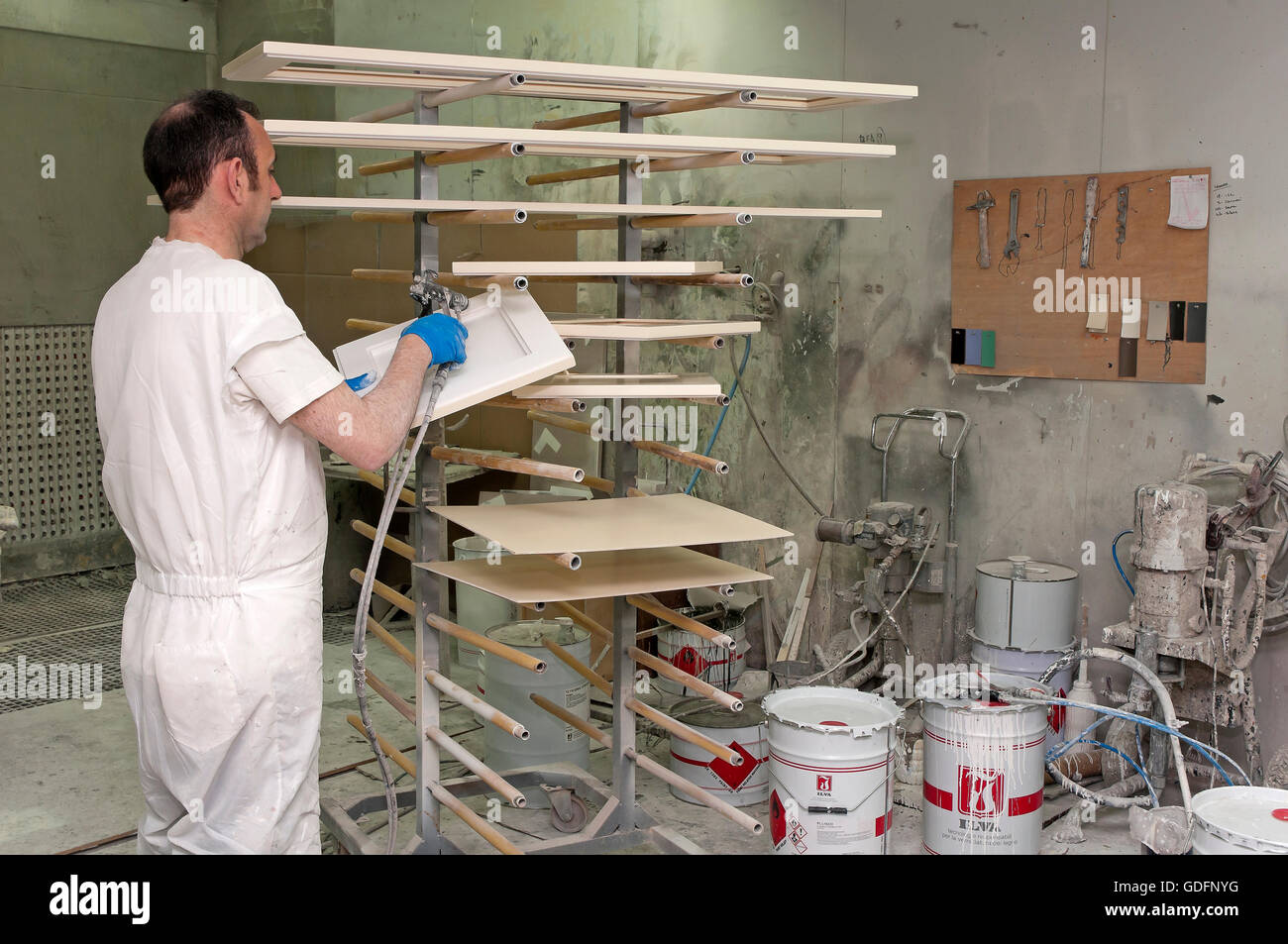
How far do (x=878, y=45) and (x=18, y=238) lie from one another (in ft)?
14.0

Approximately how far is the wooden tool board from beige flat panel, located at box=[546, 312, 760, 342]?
135 centimetres

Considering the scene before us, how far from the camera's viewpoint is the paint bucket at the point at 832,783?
2.92 m

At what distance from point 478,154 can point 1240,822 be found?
2.07 meters

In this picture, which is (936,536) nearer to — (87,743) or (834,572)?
(834,572)

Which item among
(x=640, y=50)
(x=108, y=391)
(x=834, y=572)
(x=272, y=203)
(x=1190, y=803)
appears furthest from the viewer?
(x=640, y=50)

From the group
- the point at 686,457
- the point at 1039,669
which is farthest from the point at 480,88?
the point at 1039,669

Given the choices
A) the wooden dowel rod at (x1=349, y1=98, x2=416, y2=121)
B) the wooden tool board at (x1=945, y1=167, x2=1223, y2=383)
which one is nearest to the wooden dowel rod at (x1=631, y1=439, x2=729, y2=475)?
the wooden dowel rod at (x1=349, y1=98, x2=416, y2=121)

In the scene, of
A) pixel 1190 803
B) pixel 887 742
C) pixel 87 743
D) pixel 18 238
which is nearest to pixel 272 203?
pixel 887 742

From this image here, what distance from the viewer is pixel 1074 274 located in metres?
3.70

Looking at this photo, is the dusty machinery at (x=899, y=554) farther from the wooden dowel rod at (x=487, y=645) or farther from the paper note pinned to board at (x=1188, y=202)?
the wooden dowel rod at (x=487, y=645)

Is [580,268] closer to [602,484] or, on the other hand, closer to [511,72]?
[511,72]

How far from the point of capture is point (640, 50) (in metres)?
4.81

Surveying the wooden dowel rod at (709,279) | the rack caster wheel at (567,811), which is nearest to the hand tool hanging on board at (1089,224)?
the wooden dowel rod at (709,279)

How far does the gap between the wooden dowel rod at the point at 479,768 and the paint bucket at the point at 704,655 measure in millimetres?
1255
